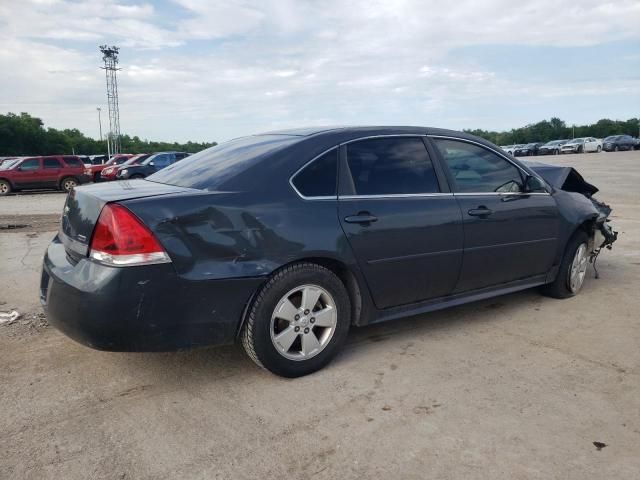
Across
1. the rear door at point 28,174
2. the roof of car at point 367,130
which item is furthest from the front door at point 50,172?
the roof of car at point 367,130

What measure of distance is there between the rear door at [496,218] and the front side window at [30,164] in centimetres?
2198

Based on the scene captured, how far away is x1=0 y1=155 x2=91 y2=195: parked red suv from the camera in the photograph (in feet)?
71.9

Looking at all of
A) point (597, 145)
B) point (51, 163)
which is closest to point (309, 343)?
point (51, 163)

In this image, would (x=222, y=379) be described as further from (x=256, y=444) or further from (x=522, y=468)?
(x=522, y=468)

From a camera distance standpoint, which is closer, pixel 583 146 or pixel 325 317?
pixel 325 317

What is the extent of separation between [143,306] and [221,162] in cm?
120

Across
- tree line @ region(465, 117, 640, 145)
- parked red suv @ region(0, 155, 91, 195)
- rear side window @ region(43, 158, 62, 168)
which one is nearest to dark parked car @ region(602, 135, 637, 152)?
tree line @ region(465, 117, 640, 145)

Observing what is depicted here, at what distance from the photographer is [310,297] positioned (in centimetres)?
339

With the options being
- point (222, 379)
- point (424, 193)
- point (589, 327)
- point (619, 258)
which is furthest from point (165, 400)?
point (619, 258)

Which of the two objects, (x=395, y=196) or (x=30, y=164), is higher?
(x=30, y=164)

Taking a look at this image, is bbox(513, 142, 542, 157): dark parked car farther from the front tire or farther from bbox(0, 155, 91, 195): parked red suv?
the front tire

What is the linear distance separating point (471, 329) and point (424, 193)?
1166 millimetres

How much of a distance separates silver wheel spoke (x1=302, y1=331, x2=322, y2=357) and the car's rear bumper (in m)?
0.45

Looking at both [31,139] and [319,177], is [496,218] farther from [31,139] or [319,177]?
[31,139]
